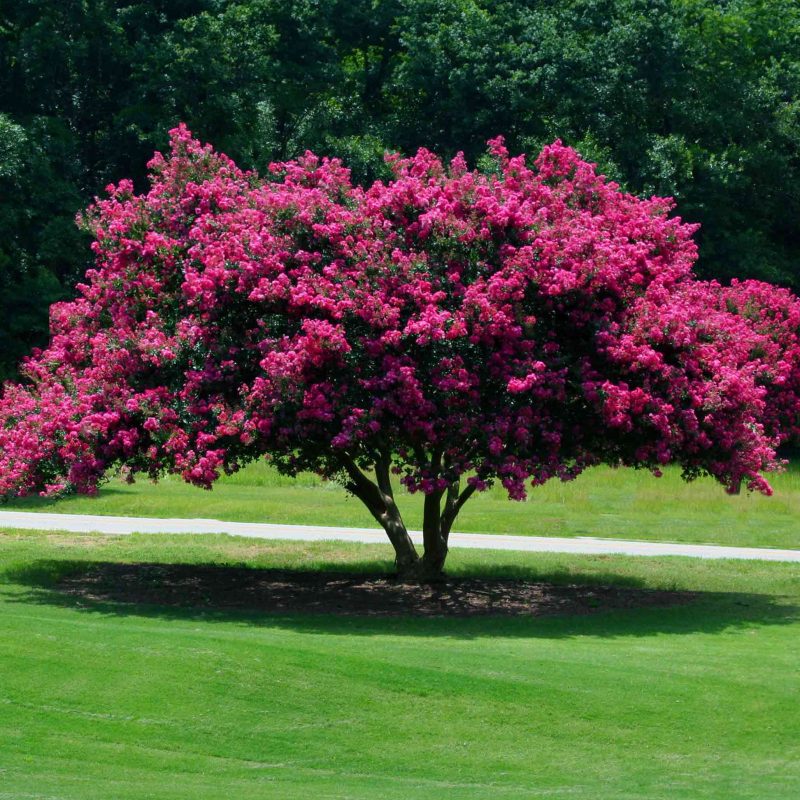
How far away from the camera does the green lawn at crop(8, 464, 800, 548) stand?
31.6m

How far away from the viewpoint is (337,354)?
61.6 feet

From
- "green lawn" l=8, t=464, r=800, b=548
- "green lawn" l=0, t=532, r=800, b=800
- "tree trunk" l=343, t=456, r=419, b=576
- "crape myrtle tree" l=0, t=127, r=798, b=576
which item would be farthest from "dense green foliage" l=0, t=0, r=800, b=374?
"green lawn" l=0, t=532, r=800, b=800

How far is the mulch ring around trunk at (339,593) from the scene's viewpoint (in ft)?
70.4

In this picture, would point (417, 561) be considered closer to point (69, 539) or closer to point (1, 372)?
point (69, 539)

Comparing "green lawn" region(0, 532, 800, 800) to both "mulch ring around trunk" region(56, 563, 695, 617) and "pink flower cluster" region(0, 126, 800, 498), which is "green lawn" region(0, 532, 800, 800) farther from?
"pink flower cluster" region(0, 126, 800, 498)

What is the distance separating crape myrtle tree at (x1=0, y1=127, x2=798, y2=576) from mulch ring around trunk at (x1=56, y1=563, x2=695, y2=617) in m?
2.12

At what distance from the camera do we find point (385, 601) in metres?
22.0

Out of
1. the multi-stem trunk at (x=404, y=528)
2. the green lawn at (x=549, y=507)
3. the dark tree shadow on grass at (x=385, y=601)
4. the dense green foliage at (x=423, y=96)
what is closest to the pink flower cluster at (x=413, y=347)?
the dark tree shadow on grass at (x=385, y=601)

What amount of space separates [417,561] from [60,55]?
32.2 m

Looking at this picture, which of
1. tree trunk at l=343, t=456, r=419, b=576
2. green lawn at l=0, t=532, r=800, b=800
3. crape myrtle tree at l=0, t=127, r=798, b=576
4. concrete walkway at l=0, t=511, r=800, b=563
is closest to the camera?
green lawn at l=0, t=532, r=800, b=800

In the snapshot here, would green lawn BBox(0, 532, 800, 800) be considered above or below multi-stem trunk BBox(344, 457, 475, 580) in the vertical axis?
below

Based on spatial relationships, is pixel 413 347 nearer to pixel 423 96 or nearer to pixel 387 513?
pixel 387 513

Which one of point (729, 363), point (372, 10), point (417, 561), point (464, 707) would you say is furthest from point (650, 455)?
point (372, 10)

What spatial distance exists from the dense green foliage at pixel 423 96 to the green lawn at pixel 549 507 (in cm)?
1146
